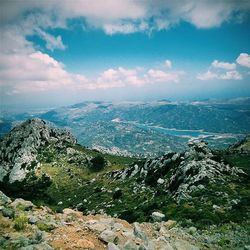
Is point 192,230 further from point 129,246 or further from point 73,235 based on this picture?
point 73,235

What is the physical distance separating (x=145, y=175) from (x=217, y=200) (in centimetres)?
3562

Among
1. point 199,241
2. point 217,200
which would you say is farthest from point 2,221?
point 217,200

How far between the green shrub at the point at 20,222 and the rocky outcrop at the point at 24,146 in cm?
8663

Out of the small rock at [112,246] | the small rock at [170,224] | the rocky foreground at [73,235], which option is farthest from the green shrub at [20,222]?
the small rock at [170,224]

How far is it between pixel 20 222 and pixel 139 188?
46.2m

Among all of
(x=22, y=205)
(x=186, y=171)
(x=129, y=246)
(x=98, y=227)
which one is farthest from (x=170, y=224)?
(x=186, y=171)

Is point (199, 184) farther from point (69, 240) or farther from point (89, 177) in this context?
point (89, 177)

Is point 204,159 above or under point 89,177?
above

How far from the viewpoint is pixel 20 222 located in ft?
69.7

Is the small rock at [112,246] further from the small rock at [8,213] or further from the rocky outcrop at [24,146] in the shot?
the rocky outcrop at [24,146]

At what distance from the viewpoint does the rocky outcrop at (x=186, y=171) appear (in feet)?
158

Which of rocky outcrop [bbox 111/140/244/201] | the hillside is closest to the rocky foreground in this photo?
the hillside

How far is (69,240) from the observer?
63.1ft

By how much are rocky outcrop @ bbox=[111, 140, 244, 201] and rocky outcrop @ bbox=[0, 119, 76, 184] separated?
Answer: 51367 millimetres
